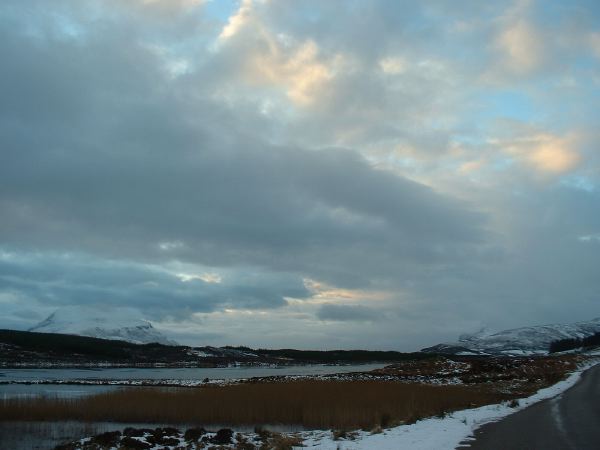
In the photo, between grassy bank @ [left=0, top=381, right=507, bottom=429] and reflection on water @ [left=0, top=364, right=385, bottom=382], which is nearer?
grassy bank @ [left=0, top=381, right=507, bottom=429]

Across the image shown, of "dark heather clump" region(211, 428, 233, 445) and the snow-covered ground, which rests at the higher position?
the snow-covered ground

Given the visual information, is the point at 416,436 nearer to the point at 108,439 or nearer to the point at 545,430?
the point at 545,430

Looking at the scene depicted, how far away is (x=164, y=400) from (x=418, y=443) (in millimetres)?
28798

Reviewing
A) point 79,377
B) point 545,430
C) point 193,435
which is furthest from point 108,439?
point 79,377

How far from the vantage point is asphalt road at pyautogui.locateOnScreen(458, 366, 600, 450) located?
1549 centimetres

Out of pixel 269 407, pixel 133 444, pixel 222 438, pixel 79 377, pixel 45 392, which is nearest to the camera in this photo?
pixel 133 444

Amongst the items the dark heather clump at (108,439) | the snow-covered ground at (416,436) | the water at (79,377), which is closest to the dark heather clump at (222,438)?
the snow-covered ground at (416,436)

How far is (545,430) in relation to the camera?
18.5 m

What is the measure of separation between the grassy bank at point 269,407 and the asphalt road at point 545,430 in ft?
17.8

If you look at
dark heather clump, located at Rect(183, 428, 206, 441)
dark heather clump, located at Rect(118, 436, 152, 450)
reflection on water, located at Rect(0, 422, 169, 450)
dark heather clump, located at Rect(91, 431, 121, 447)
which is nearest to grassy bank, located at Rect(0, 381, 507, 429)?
reflection on water, located at Rect(0, 422, 169, 450)

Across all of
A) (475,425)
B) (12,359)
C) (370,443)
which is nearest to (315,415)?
(475,425)

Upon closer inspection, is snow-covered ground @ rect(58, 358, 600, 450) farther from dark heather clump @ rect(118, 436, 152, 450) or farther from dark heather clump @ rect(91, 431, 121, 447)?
dark heather clump @ rect(91, 431, 121, 447)

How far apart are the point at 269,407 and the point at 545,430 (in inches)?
821

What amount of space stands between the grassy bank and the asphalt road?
542 centimetres
